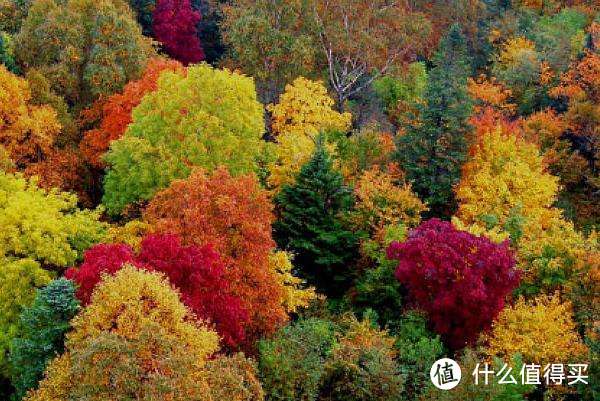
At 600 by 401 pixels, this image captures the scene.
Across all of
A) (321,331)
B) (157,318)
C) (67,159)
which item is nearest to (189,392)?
(157,318)

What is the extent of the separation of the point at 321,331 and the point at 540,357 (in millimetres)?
7990

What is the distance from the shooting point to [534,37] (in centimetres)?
5666

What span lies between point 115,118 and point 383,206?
558 inches

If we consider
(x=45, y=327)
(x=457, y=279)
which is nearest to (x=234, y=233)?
(x=45, y=327)

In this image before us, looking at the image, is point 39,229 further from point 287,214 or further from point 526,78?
point 526,78

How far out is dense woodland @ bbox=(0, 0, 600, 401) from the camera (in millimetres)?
21953

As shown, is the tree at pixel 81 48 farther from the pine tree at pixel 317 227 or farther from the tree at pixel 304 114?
the pine tree at pixel 317 227

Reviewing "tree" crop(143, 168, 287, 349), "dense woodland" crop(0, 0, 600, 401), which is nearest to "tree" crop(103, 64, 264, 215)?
"dense woodland" crop(0, 0, 600, 401)

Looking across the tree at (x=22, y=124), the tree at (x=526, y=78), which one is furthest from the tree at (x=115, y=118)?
the tree at (x=526, y=78)

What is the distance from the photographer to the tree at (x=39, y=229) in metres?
26.5

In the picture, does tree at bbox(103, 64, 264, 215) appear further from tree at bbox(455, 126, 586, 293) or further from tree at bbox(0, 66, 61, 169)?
tree at bbox(455, 126, 586, 293)

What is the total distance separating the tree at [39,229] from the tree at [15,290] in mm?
612

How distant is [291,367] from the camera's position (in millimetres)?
22781

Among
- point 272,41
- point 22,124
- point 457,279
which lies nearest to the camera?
point 457,279
